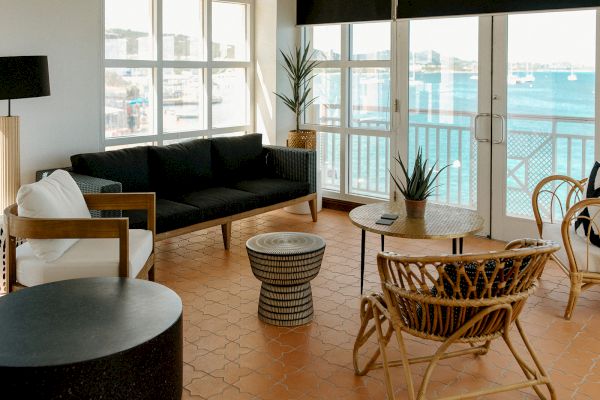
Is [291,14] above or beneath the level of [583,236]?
above

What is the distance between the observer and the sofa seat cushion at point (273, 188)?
5.73m

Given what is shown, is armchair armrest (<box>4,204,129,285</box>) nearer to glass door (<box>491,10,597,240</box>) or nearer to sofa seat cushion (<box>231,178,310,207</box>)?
sofa seat cushion (<box>231,178,310,207</box>)

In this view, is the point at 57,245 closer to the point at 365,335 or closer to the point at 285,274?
the point at 285,274

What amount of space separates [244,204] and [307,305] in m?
1.81

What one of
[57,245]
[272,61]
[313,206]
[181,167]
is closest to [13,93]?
[57,245]

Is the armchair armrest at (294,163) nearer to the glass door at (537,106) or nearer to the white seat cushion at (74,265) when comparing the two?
the glass door at (537,106)

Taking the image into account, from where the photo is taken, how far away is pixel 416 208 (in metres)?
4.16

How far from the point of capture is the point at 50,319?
8.23 feet

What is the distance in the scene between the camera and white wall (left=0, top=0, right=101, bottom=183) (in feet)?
15.8

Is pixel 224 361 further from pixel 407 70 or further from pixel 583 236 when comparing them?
pixel 407 70

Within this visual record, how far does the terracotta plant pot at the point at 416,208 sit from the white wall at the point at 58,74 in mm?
2717

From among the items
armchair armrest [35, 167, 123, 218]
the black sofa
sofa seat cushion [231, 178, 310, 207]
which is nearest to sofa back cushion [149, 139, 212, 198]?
the black sofa

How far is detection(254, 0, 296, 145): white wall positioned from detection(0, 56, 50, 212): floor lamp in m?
2.81

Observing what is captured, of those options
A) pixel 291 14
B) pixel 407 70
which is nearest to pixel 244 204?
pixel 407 70
